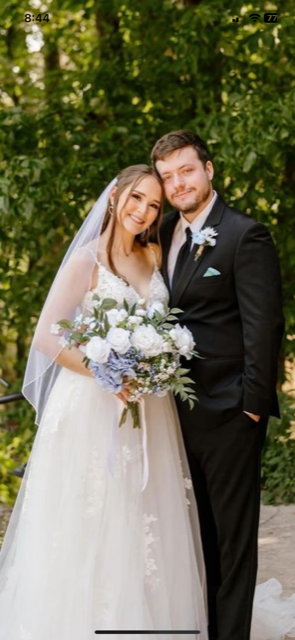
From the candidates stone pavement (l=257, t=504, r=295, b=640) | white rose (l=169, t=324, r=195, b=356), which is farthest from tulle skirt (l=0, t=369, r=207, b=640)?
stone pavement (l=257, t=504, r=295, b=640)

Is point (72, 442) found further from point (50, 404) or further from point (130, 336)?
point (130, 336)

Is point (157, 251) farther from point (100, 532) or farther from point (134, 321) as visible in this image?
point (100, 532)

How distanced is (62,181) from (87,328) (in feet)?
9.23

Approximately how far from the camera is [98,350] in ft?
10.5

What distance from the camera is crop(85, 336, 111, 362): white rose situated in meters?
3.20

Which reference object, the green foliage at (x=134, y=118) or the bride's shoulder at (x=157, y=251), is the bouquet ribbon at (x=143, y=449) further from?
the green foliage at (x=134, y=118)

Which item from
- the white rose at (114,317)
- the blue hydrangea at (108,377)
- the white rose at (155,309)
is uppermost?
the white rose at (114,317)

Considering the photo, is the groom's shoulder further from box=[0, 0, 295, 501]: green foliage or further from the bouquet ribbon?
box=[0, 0, 295, 501]: green foliage

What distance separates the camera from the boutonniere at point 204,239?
3539mm

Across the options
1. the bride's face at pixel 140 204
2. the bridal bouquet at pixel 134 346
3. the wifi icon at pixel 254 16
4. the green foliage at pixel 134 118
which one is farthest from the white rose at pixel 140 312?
the wifi icon at pixel 254 16

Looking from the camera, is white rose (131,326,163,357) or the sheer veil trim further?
the sheer veil trim

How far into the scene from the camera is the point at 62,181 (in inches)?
237

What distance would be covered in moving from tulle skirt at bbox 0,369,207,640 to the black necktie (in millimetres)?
477

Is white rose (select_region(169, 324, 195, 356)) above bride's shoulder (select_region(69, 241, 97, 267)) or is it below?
below
